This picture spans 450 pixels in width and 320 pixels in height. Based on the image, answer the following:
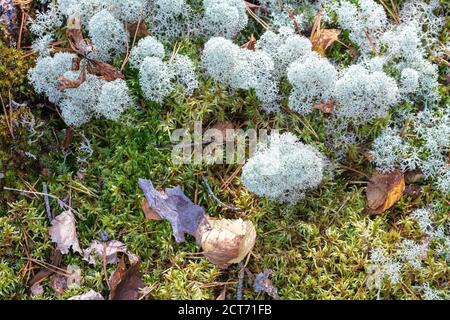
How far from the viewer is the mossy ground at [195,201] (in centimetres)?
306

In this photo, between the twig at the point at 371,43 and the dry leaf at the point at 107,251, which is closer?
the dry leaf at the point at 107,251

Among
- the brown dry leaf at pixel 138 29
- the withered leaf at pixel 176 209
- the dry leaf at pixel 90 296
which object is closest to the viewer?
the dry leaf at pixel 90 296

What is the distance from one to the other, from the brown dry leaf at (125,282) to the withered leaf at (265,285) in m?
0.67

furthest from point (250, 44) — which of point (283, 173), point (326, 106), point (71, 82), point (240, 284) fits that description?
point (240, 284)

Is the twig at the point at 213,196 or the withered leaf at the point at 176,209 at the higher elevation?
the twig at the point at 213,196

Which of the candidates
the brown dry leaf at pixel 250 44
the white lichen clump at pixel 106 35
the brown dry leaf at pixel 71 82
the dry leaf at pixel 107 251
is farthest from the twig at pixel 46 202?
the brown dry leaf at pixel 250 44

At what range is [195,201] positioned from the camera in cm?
320

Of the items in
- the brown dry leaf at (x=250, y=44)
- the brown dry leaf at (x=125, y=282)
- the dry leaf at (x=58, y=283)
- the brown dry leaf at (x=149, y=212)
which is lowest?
the dry leaf at (x=58, y=283)

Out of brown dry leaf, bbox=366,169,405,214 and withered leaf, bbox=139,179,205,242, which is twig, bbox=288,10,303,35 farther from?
withered leaf, bbox=139,179,205,242

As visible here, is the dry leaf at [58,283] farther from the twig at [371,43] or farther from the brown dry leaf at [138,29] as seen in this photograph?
the twig at [371,43]

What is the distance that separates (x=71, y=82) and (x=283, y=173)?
140cm

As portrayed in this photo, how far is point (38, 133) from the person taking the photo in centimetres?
333

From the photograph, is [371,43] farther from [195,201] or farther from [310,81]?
[195,201]

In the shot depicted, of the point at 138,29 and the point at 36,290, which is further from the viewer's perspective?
the point at 138,29
